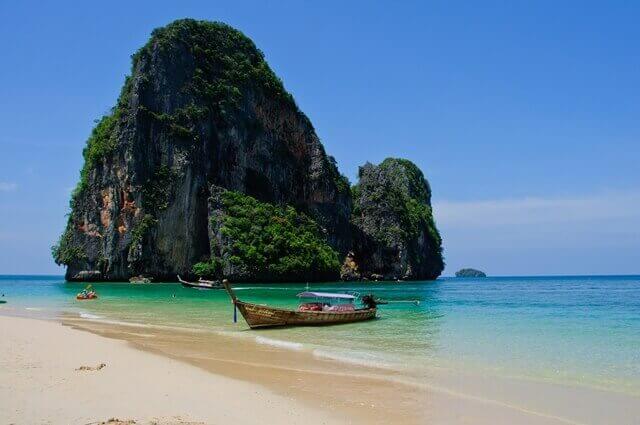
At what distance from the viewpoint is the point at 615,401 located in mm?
9180

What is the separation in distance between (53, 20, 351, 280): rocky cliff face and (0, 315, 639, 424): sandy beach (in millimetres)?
56287

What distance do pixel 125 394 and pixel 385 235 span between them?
81873 millimetres

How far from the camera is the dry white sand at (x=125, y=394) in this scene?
22.9 ft

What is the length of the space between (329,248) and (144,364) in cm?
6633

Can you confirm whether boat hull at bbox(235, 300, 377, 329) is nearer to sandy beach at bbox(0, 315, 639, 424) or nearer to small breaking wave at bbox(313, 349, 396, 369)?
small breaking wave at bbox(313, 349, 396, 369)

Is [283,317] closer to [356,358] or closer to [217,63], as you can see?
[356,358]

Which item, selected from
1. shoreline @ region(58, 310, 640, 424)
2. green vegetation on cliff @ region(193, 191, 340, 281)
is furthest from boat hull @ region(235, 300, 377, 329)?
green vegetation on cliff @ region(193, 191, 340, 281)

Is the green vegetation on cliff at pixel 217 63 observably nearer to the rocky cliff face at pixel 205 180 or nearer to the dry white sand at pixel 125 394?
the rocky cliff face at pixel 205 180

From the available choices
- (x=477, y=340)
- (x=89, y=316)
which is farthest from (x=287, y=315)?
(x=89, y=316)

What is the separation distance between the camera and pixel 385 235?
292 ft

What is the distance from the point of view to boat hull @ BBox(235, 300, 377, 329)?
1900 cm

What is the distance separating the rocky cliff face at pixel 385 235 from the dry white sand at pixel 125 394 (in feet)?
231

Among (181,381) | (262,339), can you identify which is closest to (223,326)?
(262,339)

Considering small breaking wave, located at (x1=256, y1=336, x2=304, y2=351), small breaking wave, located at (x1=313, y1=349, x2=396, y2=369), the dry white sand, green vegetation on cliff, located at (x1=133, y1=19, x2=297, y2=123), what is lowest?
small breaking wave, located at (x1=256, y1=336, x2=304, y2=351)
